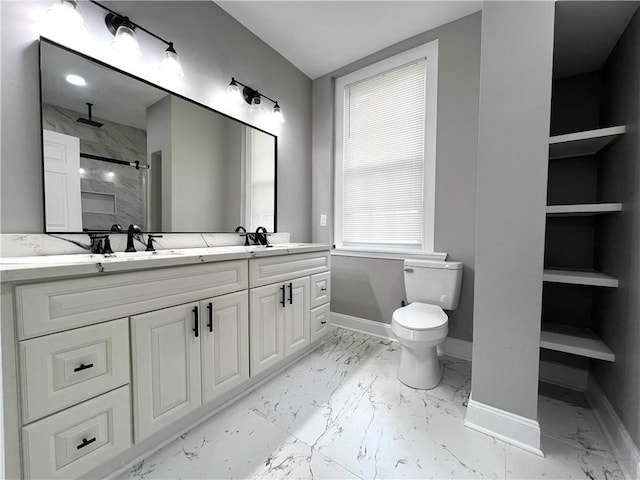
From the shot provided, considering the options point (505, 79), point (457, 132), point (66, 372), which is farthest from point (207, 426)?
point (457, 132)

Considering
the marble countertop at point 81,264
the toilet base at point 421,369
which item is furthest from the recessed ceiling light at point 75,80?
the toilet base at point 421,369

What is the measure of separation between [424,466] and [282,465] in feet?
2.02

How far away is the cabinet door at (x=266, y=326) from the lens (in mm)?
1552

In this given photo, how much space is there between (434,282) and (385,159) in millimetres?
1216

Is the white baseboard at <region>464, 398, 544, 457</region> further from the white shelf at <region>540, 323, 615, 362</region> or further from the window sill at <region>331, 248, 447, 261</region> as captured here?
the window sill at <region>331, 248, 447, 261</region>

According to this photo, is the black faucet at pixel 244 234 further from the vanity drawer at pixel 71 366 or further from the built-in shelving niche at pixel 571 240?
the built-in shelving niche at pixel 571 240

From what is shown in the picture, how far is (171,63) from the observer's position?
1525 mm

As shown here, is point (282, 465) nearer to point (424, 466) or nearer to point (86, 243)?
point (424, 466)

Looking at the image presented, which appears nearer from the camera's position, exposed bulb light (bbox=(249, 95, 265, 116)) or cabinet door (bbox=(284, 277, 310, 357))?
cabinet door (bbox=(284, 277, 310, 357))

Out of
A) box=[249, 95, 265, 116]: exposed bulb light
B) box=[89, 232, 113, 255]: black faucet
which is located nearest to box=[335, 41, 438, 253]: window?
box=[249, 95, 265, 116]: exposed bulb light

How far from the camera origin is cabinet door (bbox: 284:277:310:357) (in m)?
1.79

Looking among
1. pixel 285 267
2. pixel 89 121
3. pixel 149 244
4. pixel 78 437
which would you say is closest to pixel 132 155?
pixel 89 121

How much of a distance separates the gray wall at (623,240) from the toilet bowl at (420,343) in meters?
0.76

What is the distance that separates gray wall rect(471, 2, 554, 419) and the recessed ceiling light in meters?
2.01
